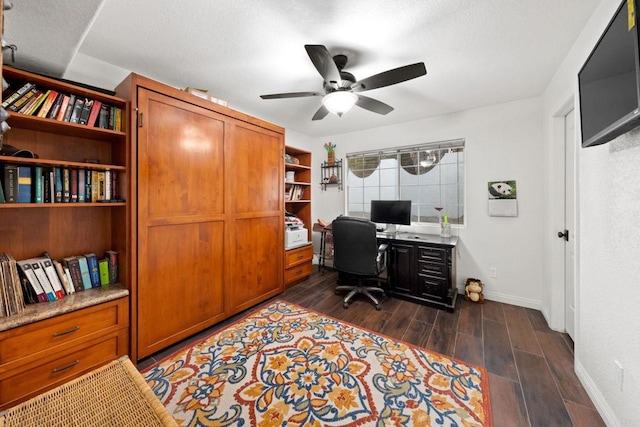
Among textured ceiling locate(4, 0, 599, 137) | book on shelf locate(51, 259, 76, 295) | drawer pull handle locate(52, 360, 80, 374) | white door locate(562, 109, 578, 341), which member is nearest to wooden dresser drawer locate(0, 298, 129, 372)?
drawer pull handle locate(52, 360, 80, 374)

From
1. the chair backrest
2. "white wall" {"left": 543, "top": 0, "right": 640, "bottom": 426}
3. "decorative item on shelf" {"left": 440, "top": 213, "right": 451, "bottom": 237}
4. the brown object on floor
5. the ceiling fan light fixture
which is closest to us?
the brown object on floor

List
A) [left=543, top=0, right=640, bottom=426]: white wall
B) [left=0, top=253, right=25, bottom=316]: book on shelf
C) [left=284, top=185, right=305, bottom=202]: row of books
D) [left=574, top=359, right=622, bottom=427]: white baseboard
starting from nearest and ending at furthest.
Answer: [left=543, top=0, right=640, bottom=426]: white wall < [left=574, top=359, right=622, bottom=427]: white baseboard < [left=0, top=253, right=25, bottom=316]: book on shelf < [left=284, top=185, right=305, bottom=202]: row of books

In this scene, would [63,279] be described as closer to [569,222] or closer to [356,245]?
[356,245]

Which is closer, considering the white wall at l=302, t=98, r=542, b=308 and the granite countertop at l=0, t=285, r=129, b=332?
the granite countertop at l=0, t=285, r=129, b=332

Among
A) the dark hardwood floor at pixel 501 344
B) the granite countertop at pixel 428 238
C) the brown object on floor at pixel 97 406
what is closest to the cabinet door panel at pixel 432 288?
the dark hardwood floor at pixel 501 344

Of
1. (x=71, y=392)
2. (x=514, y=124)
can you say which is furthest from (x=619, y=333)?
(x=71, y=392)

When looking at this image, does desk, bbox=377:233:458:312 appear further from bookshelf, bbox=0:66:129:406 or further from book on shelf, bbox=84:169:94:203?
book on shelf, bbox=84:169:94:203

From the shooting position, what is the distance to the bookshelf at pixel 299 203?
3424 mm

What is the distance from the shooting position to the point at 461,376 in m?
1.70

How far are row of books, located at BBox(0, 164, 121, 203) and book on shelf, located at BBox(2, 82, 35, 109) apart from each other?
1.20ft

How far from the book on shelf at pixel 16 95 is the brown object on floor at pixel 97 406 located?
5.38 feet

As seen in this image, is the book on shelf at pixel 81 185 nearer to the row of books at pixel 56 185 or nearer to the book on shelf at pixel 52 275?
the row of books at pixel 56 185

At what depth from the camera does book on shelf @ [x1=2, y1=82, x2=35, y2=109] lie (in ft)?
4.65

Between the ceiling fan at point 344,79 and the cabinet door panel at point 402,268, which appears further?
the cabinet door panel at point 402,268
